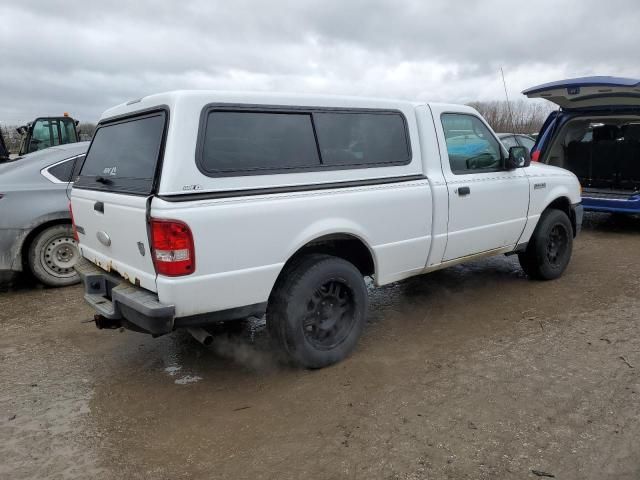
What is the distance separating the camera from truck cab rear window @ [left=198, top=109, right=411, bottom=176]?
3.11m

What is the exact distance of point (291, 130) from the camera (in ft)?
11.3

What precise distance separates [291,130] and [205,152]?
0.69 metres

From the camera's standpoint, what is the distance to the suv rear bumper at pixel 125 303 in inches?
114

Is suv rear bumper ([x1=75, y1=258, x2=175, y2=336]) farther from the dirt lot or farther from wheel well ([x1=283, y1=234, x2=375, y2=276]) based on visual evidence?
wheel well ([x1=283, y1=234, x2=375, y2=276])

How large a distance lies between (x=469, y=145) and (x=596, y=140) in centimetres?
558

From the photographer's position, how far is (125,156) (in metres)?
3.52

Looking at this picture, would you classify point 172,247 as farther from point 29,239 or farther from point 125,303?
point 29,239

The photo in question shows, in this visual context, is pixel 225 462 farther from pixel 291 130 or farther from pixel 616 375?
pixel 616 375

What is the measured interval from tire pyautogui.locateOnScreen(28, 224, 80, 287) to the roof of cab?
2.16 meters

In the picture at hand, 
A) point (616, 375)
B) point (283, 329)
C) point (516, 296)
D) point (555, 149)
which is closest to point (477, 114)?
point (516, 296)

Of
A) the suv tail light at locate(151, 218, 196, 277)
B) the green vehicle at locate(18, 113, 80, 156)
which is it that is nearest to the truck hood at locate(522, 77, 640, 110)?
the suv tail light at locate(151, 218, 196, 277)

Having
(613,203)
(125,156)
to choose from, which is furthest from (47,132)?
(613,203)

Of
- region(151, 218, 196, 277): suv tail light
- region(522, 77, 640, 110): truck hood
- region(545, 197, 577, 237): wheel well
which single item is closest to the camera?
region(151, 218, 196, 277): suv tail light

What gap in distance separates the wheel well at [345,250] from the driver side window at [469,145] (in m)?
1.14
